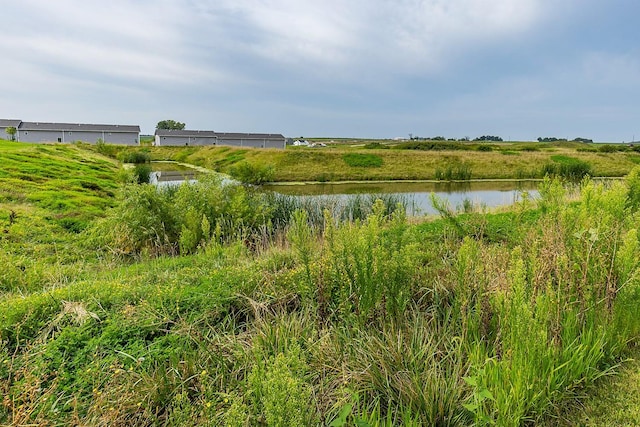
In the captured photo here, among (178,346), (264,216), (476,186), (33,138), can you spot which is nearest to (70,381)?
(178,346)

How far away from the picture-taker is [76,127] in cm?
6531

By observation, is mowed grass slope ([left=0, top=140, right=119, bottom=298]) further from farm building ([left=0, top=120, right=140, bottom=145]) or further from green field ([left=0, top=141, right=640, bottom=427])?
farm building ([left=0, top=120, right=140, bottom=145])

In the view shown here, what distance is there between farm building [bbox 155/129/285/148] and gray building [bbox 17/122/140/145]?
15.8ft

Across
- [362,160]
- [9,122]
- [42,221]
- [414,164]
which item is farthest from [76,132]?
[42,221]

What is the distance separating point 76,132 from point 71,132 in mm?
691

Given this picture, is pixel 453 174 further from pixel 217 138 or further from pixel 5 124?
pixel 5 124

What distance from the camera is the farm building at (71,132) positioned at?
62.2 metres

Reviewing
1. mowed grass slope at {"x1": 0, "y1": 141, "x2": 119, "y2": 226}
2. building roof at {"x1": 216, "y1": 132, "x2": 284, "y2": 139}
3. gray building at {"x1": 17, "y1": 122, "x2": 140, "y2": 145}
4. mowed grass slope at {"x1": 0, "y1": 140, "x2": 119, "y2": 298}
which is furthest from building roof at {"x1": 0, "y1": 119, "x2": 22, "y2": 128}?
mowed grass slope at {"x1": 0, "y1": 140, "x2": 119, "y2": 298}

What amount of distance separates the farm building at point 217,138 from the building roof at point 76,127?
488 centimetres

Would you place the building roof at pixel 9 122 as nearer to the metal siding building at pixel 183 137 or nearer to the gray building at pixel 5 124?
the gray building at pixel 5 124

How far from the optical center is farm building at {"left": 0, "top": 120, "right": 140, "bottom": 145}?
204 feet

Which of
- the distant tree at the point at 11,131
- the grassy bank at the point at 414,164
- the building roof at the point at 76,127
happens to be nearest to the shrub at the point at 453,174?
the grassy bank at the point at 414,164

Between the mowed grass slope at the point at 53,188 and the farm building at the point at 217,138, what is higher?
the farm building at the point at 217,138

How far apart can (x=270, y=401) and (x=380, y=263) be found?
1502 mm
